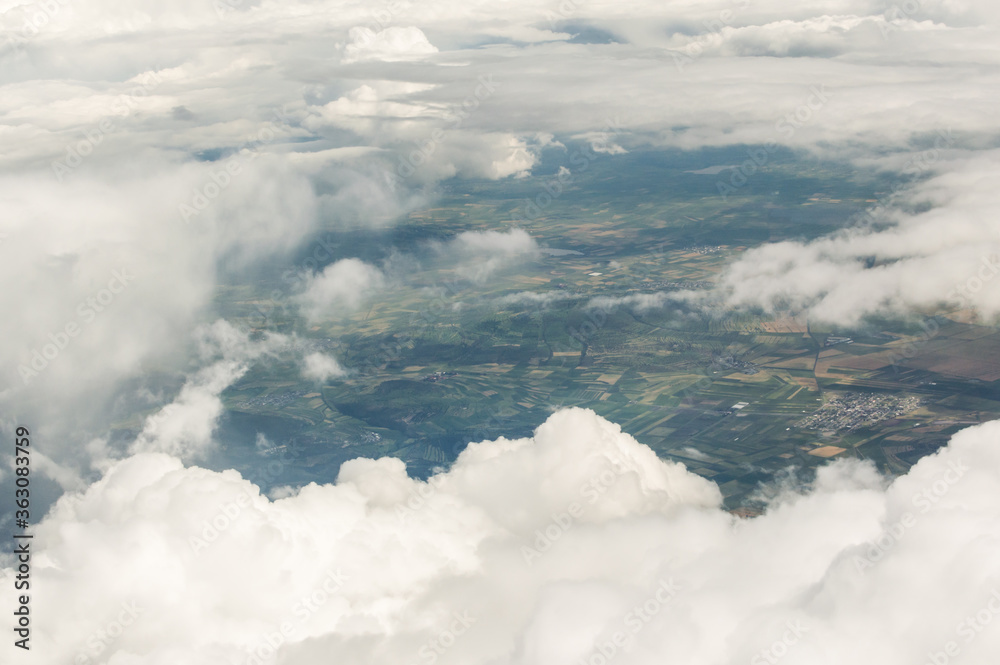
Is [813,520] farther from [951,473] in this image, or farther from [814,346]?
[814,346]

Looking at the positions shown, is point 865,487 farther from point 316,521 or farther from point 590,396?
point 316,521

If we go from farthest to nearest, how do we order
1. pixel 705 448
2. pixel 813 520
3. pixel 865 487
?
pixel 705 448 → pixel 865 487 → pixel 813 520

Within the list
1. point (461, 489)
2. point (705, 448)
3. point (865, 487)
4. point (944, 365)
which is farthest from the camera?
point (944, 365)

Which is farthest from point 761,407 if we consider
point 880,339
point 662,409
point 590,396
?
point 880,339

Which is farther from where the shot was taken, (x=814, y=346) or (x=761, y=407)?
(x=814, y=346)

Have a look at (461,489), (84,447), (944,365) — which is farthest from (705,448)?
(84,447)

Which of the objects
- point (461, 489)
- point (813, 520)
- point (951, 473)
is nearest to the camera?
point (951, 473)

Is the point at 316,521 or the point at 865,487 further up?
the point at 316,521

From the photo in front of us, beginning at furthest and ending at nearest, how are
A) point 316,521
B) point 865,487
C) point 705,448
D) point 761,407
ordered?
point 761,407, point 705,448, point 865,487, point 316,521

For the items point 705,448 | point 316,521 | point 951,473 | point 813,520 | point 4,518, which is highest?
point 951,473
